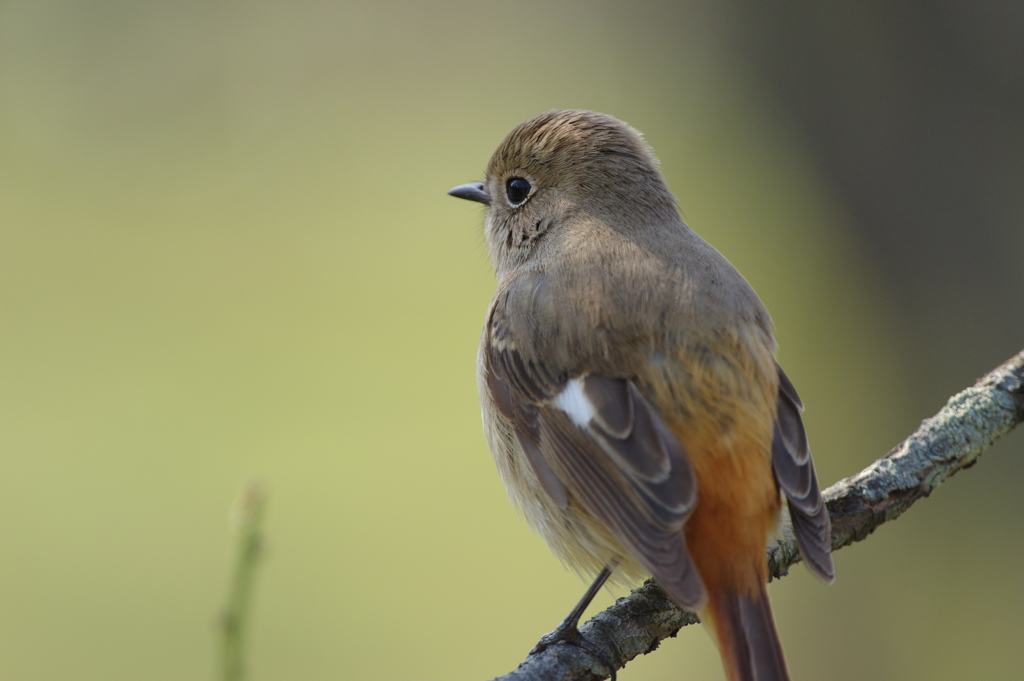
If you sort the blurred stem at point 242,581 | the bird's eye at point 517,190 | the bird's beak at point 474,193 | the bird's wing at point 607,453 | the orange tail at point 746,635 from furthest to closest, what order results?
the bird's beak at point 474,193 → the bird's eye at point 517,190 → the bird's wing at point 607,453 → the orange tail at point 746,635 → the blurred stem at point 242,581

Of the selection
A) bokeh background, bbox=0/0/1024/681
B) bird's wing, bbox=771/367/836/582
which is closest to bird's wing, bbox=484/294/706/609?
bird's wing, bbox=771/367/836/582

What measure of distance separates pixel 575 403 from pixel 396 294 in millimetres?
6143

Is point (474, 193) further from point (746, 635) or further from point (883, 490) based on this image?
point (746, 635)

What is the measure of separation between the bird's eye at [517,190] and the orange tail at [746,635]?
1.76 meters

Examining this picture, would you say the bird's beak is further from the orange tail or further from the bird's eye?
the orange tail

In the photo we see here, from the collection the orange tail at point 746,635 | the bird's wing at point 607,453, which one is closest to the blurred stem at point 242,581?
the bird's wing at point 607,453

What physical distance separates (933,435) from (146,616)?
5288 millimetres

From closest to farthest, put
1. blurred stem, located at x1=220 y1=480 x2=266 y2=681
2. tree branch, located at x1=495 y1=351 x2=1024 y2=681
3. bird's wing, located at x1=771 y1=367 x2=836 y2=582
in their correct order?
blurred stem, located at x1=220 y1=480 x2=266 y2=681 < bird's wing, located at x1=771 y1=367 x2=836 y2=582 < tree branch, located at x1=495 y1=351 x2=1024 y2=681

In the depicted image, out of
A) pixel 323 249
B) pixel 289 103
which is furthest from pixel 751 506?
pixel 289 103

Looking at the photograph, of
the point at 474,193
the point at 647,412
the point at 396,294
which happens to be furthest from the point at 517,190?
the point at 396,294

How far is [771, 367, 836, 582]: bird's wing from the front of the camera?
2232 millimetres

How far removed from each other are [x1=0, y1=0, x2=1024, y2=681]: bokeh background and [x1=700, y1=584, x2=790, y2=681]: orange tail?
7.02 feet

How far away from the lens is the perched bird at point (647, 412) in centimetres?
211

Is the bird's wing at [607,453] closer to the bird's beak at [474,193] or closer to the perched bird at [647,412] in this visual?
the perched bird at [647,412]
